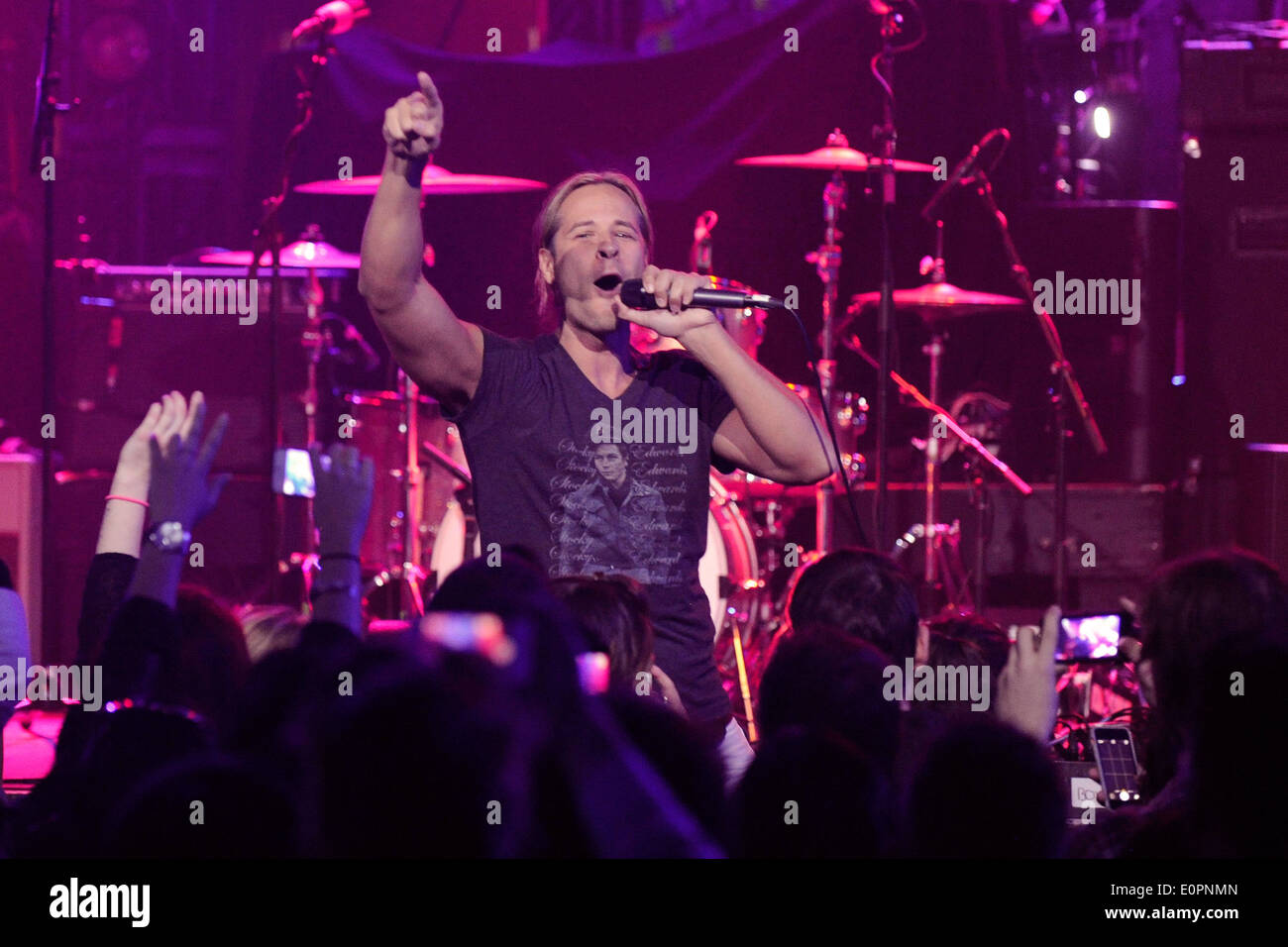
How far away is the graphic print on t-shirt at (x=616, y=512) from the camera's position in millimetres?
3139

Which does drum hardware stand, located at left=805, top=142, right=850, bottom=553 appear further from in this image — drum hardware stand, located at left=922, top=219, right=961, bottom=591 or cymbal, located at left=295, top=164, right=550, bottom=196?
cymbal, located at left=295, top=164, right=550, bottom=196

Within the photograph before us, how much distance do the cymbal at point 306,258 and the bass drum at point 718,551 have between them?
53.0 inches

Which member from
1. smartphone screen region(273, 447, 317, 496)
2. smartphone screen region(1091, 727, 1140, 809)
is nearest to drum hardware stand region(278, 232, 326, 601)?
smartphone screen region(273, 447, 317, 496)

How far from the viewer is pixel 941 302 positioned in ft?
25.3

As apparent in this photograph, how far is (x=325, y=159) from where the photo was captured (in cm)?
855

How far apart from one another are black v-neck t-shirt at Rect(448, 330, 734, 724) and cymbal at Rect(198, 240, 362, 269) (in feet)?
15.6

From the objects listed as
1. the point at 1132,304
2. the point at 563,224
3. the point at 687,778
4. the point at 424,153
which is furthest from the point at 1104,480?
the point at 687,778

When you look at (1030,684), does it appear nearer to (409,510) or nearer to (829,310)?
(829,310)

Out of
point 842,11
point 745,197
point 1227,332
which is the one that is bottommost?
point 1227,332

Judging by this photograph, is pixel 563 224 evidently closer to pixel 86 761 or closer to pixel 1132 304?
pixel 86 761

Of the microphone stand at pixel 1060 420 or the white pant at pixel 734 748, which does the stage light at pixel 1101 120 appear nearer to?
the microphone stand at pixel 1060 420

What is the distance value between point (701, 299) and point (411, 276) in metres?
0.59

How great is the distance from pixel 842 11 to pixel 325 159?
2905 millimetres

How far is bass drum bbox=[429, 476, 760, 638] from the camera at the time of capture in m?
7.32
